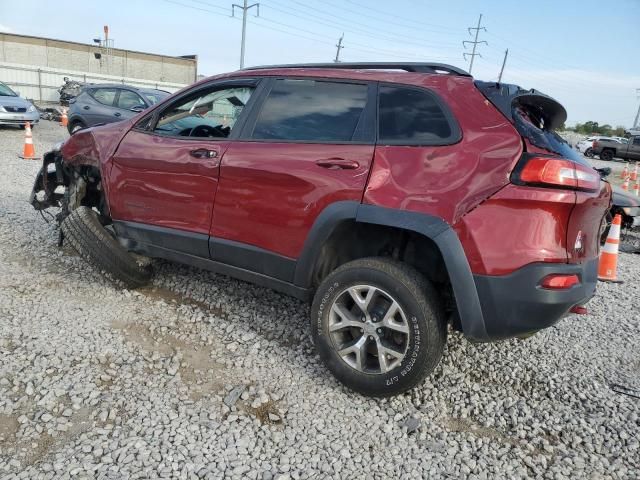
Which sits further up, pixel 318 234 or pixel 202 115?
pixel 202 115

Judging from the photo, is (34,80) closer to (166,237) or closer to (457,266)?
(166,237)

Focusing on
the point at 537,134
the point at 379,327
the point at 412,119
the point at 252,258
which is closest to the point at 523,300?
the point at 379,327

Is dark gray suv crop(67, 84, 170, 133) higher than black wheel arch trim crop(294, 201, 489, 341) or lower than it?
higher

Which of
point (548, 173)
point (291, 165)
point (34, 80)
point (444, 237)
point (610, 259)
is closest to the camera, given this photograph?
point (548, 173)

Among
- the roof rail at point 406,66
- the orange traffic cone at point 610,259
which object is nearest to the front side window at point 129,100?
the roof rail at point 406,66

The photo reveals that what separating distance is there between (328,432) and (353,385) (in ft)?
1.12

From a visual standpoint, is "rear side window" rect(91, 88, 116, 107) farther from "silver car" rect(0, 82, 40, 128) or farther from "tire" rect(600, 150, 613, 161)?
"tire" rect(600, 150, 613, 161)

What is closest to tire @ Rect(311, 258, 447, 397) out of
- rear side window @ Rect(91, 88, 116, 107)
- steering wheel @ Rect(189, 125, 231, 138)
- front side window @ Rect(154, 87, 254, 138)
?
steering wheel @ Rect(189, 125, 231, 138)

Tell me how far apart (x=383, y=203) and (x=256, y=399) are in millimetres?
1295

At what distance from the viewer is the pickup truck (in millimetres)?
27969

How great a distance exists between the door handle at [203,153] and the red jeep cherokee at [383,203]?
1 cm

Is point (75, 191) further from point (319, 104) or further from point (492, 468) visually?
point (492, 468)

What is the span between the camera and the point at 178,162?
3445 millimetres

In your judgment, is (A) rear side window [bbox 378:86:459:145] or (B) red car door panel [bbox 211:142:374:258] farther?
(B) red car door panel [bbox 211:142:374:258]
